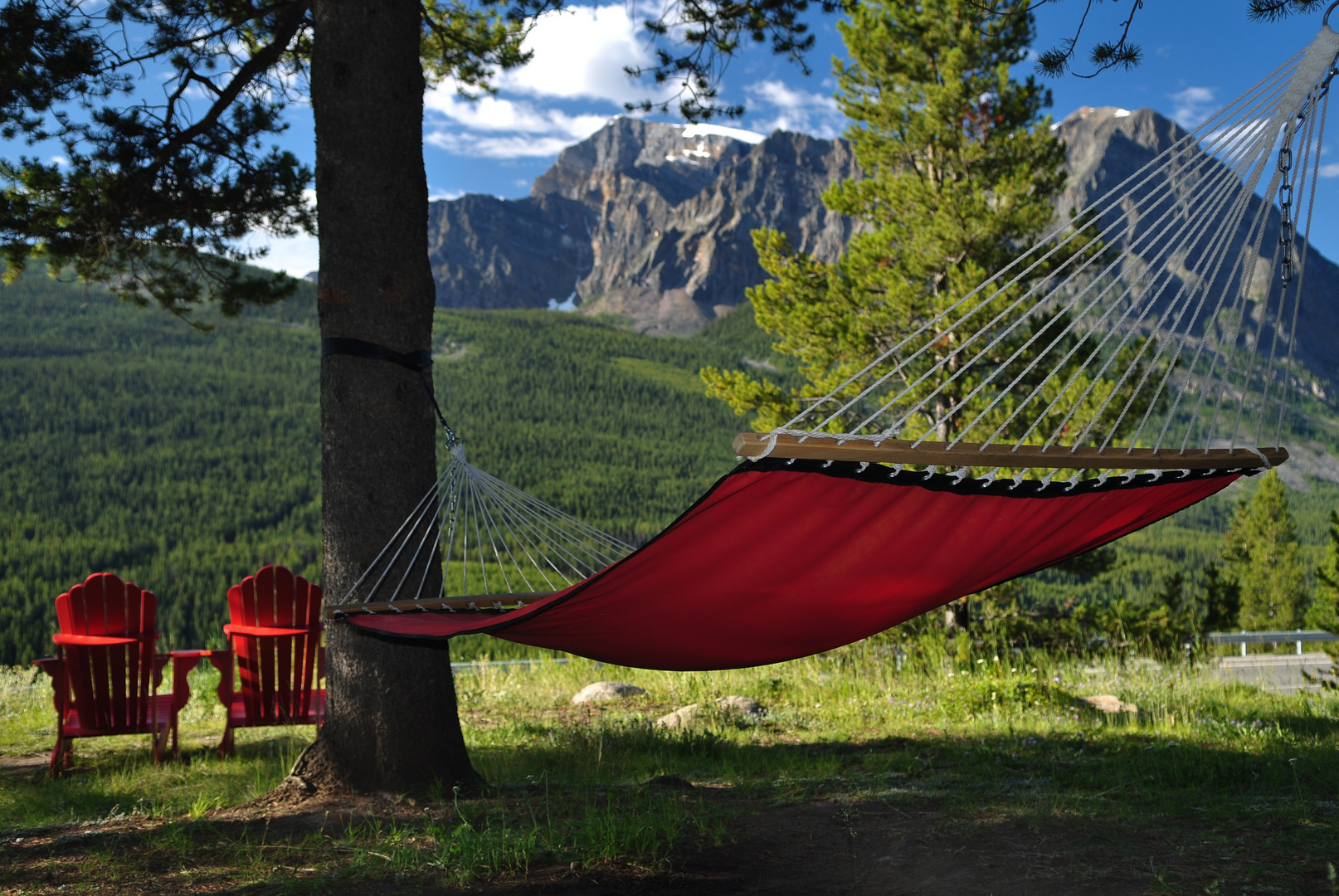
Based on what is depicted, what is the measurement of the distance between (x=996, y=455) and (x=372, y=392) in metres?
1.69

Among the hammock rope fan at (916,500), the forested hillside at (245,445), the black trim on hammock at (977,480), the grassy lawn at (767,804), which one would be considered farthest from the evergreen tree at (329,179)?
Result: the forested hillside at (245,445)

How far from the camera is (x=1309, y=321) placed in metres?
102

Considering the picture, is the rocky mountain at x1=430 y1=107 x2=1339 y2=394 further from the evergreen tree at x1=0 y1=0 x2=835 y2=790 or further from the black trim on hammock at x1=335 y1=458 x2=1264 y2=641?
the black trim on hammock at x1=335 y1=458 x2=1264 y2=641

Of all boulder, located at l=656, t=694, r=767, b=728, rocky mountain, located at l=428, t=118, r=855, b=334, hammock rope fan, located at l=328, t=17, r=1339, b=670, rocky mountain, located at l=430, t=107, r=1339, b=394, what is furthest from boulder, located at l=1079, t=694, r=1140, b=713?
rocky mountain, located at l=428, t=118, r=855, b=334

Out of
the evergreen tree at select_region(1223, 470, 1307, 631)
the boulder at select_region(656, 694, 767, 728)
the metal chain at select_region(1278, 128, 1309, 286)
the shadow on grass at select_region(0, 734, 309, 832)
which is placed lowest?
the evergreen tree at select_region(1223, 470, 1307, 631)

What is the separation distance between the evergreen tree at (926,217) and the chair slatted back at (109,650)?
448 centimetres

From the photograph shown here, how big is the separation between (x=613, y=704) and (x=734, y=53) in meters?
3.08

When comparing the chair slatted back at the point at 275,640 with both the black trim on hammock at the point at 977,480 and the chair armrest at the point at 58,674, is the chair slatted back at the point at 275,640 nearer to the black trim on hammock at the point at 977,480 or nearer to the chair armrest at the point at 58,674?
the chair armrest at the point at 58,674

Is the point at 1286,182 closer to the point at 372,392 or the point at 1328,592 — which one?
the point at 372,392

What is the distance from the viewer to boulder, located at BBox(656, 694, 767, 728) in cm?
368

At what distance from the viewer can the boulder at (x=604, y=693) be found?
4.35 metres

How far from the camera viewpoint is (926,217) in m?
6.68

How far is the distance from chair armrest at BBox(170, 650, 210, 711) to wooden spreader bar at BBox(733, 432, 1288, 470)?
2.58m

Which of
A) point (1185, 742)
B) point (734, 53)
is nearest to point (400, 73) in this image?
point (734, 53)
